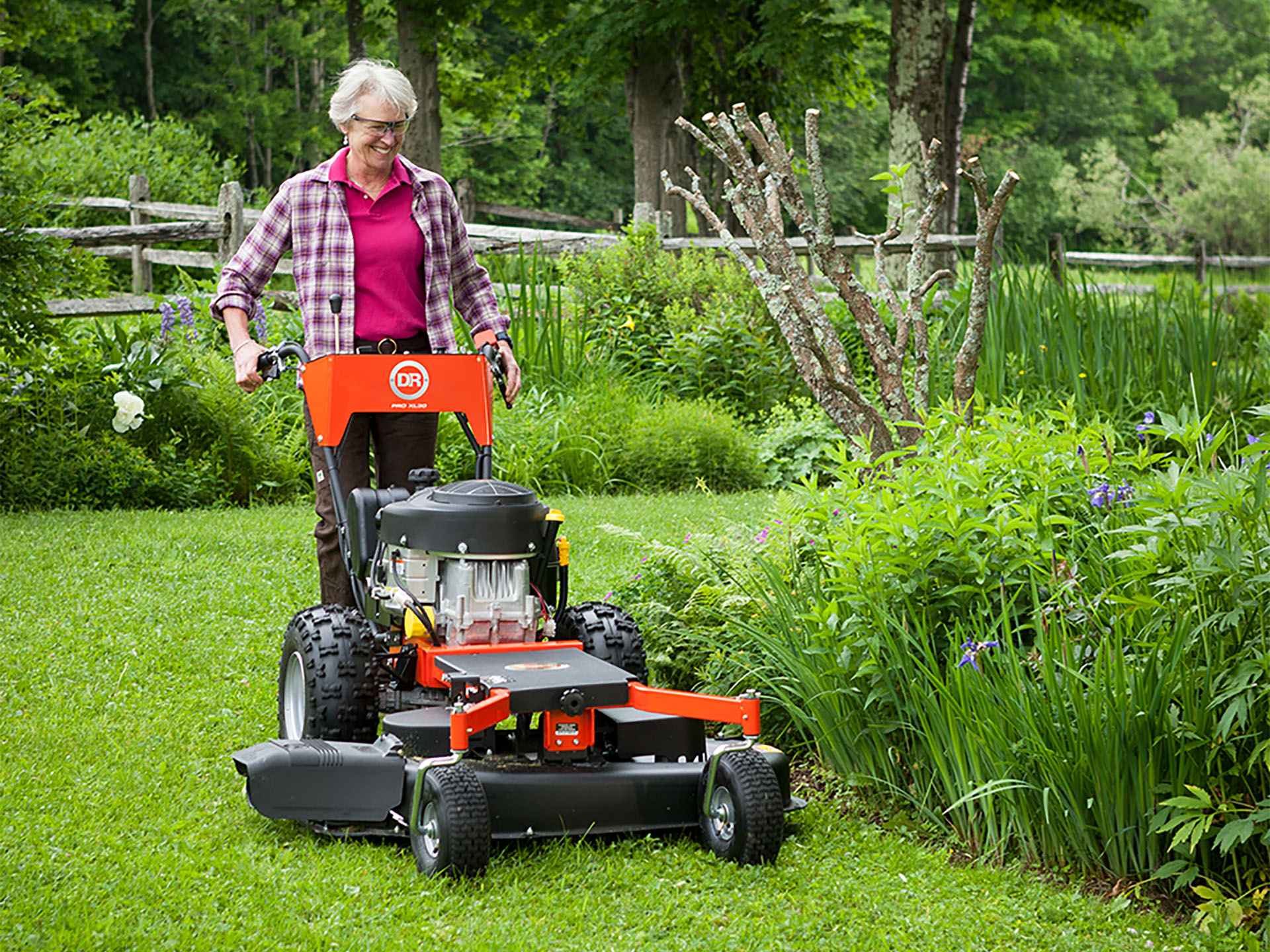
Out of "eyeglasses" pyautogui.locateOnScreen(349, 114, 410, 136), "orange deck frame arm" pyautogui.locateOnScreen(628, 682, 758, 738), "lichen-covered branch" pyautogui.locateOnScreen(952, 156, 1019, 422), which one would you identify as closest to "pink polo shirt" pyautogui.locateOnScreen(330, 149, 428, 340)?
"eyeglasses" pyautogui.locateOnScreen(349, 114, 410, 136)

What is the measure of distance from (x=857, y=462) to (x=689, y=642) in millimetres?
899

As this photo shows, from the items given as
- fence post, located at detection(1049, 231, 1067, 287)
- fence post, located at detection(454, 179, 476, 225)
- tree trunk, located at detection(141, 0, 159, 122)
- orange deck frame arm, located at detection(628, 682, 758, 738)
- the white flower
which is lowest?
orange deck frame arm, located at detection(628, 682, 758, 738)

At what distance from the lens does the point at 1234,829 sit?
265cm

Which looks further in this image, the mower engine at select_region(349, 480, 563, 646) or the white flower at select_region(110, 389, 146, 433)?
the white flower at select_region(110, 389, 146, 433)

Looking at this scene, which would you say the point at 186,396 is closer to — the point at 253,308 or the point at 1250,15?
the point at 253,308

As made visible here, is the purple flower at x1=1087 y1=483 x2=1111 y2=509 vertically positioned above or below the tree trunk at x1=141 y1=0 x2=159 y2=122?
below

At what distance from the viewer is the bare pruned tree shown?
4270mm

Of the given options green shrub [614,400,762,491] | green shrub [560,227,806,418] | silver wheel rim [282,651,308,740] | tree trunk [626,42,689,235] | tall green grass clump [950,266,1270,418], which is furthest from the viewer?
tree trunk [626,42,689,235]

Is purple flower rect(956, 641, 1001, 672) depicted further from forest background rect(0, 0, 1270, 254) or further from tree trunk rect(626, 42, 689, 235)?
tree trunk rect(626, 42, 689, 235)

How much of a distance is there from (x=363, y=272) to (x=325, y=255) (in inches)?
5.1

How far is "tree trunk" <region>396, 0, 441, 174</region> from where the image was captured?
1560cm

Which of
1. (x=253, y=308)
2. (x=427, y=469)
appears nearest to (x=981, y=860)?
(x=427, y=469)

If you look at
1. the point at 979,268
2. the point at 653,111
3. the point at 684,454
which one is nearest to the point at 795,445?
the point at 684,454

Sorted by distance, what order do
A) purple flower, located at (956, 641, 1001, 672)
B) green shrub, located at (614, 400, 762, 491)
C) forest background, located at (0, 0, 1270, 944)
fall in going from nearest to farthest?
forest background, located at (0, 0, 1270, 944), purple flower, located at (956, 641, 1001, 672), green shrub, located at (614, 400, 762, 491)
